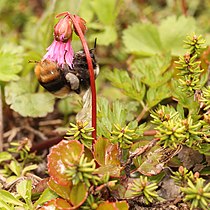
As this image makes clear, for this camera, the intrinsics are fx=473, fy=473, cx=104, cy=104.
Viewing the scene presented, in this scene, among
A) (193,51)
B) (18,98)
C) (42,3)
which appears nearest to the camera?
(193,51)

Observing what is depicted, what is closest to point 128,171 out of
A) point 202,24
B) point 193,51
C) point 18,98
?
point 193,51

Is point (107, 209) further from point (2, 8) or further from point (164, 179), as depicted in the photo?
point (2, 8)

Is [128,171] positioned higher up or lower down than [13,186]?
higher up

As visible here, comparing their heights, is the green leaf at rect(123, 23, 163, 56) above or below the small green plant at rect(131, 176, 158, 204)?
above

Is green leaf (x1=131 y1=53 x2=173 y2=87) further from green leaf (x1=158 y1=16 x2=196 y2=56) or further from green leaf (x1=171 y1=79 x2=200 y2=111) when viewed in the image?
green leaf (x1=158 y1=16 x2=196 y2=56)

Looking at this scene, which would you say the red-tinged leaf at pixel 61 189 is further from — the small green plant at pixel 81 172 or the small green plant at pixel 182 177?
the small green plant at pixel 182 177

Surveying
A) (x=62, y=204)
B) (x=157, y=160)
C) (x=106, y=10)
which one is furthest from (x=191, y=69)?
(x=106, y=10)

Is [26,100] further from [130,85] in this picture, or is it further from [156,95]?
[156,95]

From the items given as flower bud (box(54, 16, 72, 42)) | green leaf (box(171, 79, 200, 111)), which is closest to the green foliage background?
green leaf (box(171, 79, 200, 111))

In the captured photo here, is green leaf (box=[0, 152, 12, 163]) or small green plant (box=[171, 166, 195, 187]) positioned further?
green leaf (box=[0, 152, 12, 163])
